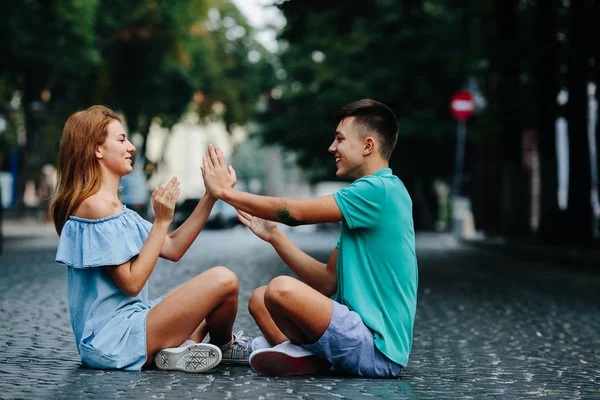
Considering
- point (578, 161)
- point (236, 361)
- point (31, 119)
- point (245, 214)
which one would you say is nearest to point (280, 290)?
point (245, 214)

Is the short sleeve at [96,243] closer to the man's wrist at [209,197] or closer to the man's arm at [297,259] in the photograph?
the man's wrist at [209,197]

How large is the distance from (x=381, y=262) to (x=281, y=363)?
0.77 m

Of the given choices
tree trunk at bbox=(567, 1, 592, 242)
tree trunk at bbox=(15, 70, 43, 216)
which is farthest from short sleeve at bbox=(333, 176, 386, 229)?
tree trunk at bbox=(15, 70, 43, 216)

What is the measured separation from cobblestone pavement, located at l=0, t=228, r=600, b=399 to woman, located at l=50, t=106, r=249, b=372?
0.14 meters

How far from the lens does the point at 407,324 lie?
568 cm

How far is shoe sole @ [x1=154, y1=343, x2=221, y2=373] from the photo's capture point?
5.77 m

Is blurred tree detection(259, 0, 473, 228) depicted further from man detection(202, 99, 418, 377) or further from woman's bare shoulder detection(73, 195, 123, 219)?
woman's bare shoulder detection(73, 195, 123, 219)

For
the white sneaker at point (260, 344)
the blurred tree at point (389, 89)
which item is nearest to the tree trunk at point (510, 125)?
the blurred tree at point (389, 89)

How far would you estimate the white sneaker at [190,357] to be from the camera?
5.77 m

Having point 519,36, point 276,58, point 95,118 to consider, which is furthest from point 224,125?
point 95,118

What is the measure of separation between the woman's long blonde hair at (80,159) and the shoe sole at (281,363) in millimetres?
1235

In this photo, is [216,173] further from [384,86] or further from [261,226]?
[384,86]

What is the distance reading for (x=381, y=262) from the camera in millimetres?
5598

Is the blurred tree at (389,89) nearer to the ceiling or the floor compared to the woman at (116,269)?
nearer to the ceiling
